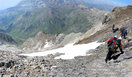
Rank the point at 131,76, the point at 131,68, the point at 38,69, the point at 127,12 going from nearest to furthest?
1. the point at 131,76
2. the point at 131,68
3. the point at 38,69
4. the point at 127,12

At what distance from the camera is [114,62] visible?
15.3m

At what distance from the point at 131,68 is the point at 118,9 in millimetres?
46397

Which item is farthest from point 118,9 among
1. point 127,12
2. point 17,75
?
point 17,75

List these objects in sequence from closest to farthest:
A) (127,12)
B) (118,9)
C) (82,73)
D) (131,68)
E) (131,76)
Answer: (131,76), (131,68), (82,73), (127,12), (118,9)

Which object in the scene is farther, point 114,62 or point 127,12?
point 127,12

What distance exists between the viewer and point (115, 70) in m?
13.2

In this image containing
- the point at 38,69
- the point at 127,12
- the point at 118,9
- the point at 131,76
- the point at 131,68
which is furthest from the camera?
the point at 118,9

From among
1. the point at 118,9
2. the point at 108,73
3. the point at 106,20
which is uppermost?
the point at 118,9

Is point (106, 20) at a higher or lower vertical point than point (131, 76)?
higher

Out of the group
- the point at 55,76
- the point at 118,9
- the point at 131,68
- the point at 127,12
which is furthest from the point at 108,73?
the point at 118,9

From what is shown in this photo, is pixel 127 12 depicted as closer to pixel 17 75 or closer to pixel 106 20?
pixel 106 20

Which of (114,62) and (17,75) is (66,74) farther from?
Result: (114,62)

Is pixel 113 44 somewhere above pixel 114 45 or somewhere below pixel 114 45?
above

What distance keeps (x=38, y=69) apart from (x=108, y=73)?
7306 mm
